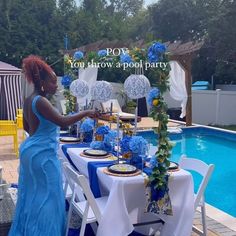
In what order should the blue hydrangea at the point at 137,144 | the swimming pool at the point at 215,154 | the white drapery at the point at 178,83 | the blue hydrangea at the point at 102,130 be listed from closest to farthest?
the blue hydrangea at the point at 137,144 → the blue hydrangea at the point at 102,130 → the swimming pool at the point at 215,154 → the white drapery at the point at 178,83

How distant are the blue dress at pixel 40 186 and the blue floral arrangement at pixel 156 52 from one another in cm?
106

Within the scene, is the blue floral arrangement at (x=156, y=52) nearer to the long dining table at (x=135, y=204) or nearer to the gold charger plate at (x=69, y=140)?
the long dining table at (x=135, y=204)

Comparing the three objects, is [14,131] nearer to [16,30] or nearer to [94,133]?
[94,133]

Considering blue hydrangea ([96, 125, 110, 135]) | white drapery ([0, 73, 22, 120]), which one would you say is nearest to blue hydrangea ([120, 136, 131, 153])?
blue hydrangea ([96, 125, 110, 135])

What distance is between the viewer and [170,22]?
2111 cm

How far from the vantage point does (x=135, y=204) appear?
138 inches

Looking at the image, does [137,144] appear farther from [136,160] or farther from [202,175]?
[202,175]

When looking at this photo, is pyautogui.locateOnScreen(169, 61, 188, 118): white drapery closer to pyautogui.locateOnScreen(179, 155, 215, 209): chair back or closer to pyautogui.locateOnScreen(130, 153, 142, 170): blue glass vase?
pyautogui.locateOnScreen(179, 155, 215, 209): chair back

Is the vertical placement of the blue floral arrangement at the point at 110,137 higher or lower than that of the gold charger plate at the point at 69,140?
higher

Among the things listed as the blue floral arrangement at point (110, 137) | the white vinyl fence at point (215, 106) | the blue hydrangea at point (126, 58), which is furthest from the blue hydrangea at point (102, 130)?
the white vinyl fence at point (215, 106)

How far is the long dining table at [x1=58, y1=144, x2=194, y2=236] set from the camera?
327cm

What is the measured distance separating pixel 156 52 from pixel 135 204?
55.5 inches

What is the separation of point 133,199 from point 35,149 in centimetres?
102

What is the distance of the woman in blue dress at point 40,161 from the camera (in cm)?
302
